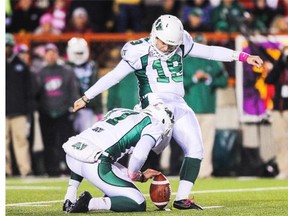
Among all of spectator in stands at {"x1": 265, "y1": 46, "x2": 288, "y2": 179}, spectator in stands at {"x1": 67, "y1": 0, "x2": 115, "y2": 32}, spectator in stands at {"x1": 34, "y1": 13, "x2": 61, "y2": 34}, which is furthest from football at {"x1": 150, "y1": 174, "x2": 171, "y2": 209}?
spectator in stands at {"x1": 67, "y1": 0, "x2": 115, "y2": 32}

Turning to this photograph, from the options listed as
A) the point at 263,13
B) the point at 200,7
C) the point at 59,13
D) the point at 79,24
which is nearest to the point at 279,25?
the point at 263,13

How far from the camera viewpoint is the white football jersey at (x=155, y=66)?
379 inches

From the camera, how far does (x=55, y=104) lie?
1558cm

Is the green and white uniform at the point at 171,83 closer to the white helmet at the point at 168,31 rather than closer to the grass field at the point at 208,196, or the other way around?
the white helmet at the point at 168,31

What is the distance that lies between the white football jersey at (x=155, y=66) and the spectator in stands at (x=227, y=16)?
Result: 6197mm

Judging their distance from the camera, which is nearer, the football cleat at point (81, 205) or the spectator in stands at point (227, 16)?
the football cleat at point (81, 205)

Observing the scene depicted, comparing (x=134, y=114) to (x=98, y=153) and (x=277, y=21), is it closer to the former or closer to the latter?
(x=98, y=153)

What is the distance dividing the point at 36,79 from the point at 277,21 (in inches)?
159

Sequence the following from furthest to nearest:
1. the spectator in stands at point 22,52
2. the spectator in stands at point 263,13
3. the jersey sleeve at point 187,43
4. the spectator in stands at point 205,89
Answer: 1. the spectator in stands at point 263,13
2. the spectator in stands at point 22,52
3. the spectator in stands at point 205,89
4. the jersey sleeve at point 187,43

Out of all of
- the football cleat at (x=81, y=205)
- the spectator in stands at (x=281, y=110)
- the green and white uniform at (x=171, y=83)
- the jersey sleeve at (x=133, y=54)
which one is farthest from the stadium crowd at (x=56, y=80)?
the football cleat at (x=81, y=205)

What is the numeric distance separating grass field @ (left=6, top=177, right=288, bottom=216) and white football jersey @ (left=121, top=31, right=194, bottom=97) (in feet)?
3.66

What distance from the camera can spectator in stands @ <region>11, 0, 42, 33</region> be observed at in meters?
18.1

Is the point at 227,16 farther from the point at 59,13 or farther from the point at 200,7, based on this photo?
the point at 59,13

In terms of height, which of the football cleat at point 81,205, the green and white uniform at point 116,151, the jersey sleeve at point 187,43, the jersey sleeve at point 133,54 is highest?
the jersey sleeve at point 187,43
